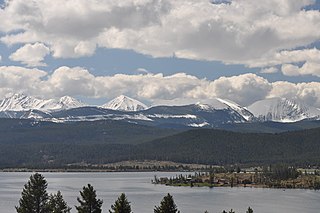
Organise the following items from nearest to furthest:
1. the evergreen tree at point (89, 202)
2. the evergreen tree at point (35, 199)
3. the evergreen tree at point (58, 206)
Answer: the evergreen tree at point (89, 202), the evergreen tree at point (58, 206), the evergreen tree at point (35, 199)

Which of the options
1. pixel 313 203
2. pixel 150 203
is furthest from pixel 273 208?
pixel 150 203

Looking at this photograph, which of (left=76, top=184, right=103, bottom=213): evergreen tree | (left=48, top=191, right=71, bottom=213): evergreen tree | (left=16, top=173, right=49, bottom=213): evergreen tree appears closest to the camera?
(left=76, top=184, right=103, bottom=213): evergreen tree

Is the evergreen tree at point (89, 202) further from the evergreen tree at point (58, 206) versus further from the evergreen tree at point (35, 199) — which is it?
the evergreen tree at point (35, 199)

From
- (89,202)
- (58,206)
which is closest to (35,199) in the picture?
(58,206)

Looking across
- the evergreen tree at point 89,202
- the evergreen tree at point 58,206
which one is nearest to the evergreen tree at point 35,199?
the evergreen tree at point 58,206

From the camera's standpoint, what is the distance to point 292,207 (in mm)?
169375

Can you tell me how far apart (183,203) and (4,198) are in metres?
52.0

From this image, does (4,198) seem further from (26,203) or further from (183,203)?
(26,203)

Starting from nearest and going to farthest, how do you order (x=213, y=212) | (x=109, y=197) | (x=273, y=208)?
(x=213, y=212), (x=273, y=208), (x=109, y=197)

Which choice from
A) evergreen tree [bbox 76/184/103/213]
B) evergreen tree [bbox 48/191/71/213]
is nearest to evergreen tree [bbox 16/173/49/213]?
evergreen tree [bbox 48/191/71/213]

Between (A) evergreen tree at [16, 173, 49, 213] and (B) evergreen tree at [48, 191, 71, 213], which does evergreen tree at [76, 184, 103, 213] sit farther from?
(A) evergreen tree at [16, 173, 49, 213]

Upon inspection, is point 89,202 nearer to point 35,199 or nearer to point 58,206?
point 58,206

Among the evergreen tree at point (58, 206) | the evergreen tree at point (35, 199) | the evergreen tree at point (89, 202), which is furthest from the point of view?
the evergreen tree at point (35, 199)

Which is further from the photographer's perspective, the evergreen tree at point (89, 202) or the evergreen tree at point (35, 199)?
the evergreen tree at point (35, 199)
